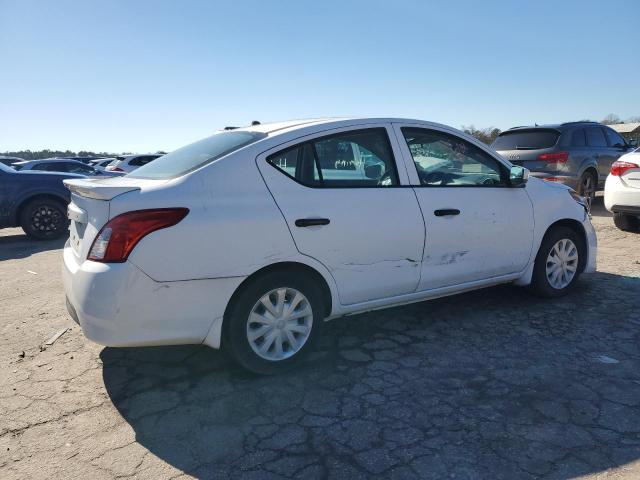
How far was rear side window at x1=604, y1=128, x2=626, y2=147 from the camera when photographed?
10.3m

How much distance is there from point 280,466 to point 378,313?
2198 mm

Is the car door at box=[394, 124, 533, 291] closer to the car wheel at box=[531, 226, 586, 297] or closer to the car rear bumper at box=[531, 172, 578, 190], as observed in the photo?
the car wheel at box=[531, 226, 586, 297]

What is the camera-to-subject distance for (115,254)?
2.65m

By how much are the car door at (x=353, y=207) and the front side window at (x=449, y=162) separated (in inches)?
8.8

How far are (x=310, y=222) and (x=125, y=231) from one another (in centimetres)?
110

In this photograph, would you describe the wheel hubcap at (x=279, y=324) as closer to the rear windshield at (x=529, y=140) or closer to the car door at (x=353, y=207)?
the car door at (x=353, y=207)

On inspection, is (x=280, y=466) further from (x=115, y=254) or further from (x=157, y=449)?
(x=115, y=254)

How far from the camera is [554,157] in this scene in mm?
8758

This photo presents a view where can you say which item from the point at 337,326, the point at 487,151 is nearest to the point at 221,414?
the point at 337,326

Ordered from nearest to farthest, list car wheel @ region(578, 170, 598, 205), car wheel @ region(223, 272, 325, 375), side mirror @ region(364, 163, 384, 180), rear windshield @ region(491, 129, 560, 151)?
1. car wheel @ region(223, 272, 325, 375)
2. side mirror @ region(364, 163, 384, 180)
3. rear windshield @ region(491, 129, 560, 151)
4. car wheel @ region(578, 170, 598, 205)

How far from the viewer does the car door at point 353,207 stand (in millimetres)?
3098

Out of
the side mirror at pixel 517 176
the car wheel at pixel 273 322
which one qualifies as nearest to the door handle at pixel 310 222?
the car wheel at pixel 273 322

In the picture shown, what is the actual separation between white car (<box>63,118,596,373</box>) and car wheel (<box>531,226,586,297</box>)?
301 mm

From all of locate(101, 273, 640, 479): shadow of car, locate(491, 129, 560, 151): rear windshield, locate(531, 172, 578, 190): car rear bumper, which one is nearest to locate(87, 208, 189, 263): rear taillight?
locate(101, 273, 640, 479): shadow of car
